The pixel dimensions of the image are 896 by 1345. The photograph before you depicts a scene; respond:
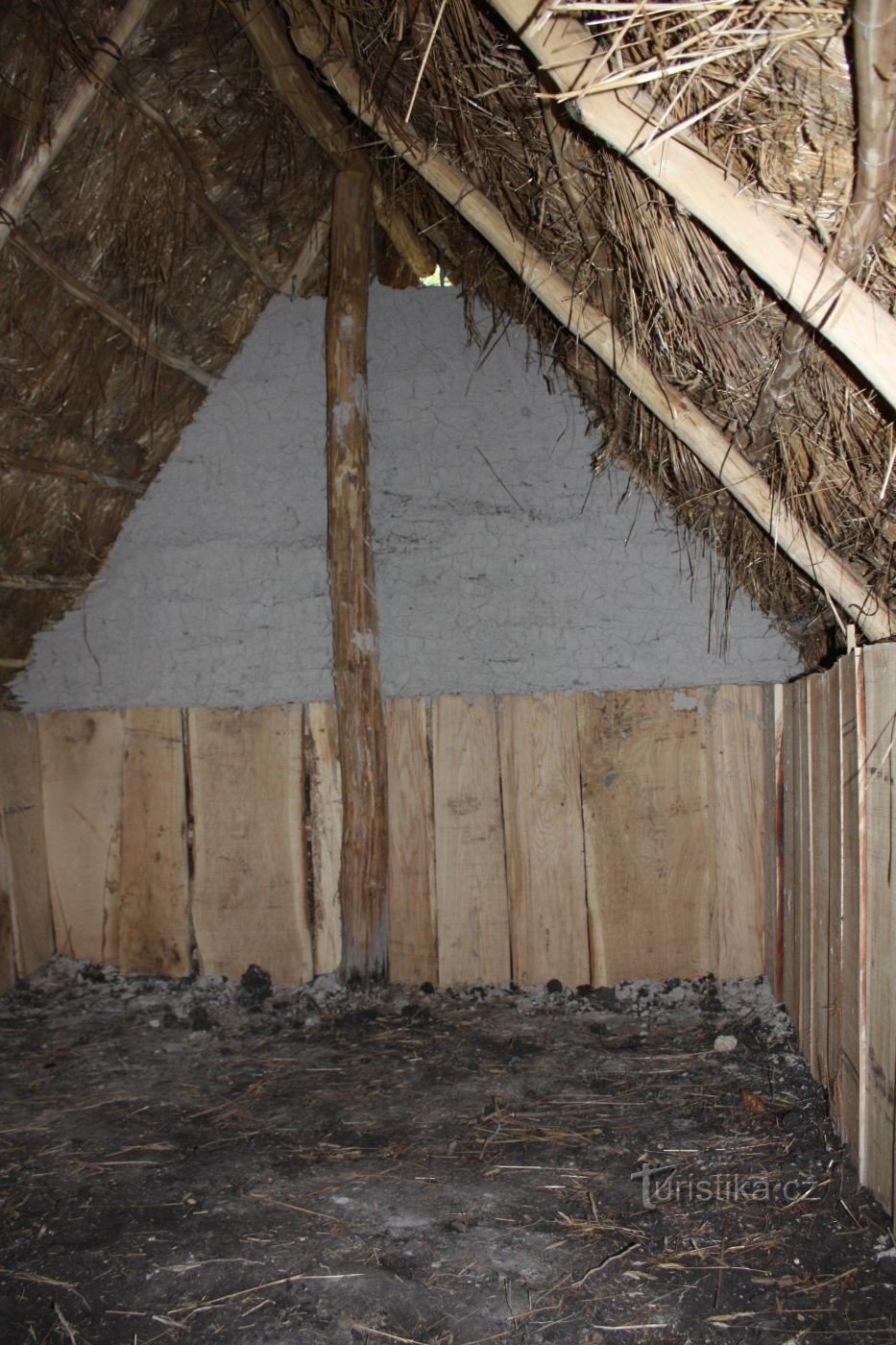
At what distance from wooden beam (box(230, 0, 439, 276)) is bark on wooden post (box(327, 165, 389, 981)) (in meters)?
0.16

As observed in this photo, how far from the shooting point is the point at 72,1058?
3496 mm

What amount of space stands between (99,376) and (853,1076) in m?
3.25

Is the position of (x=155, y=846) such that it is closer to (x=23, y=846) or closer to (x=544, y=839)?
(x=23, y=846)

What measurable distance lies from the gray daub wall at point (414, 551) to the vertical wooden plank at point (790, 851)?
540 millimetres

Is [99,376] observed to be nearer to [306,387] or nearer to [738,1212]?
[306,387]

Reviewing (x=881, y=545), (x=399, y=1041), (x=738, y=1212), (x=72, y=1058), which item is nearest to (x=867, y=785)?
(x=881, y=545)

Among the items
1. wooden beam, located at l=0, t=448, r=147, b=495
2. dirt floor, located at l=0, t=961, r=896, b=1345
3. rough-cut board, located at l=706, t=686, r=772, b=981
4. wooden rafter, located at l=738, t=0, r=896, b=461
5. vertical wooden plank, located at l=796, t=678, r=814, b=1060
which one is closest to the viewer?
wooden rafter, located at l=738, t=0, r=896, b=461

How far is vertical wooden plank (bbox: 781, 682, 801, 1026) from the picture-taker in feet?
10.8

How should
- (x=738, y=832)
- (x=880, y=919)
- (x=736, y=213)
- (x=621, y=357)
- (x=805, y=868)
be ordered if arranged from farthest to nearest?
(x=738, y=832)
(x=805, y=868)
(x=621, y=357)
(x=880, y=919)
(x=736, y=213)

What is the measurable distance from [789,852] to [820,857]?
1.95ft

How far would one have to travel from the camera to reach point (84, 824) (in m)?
4.23

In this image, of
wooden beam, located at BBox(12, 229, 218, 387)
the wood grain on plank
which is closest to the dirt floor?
the wood grain on plank

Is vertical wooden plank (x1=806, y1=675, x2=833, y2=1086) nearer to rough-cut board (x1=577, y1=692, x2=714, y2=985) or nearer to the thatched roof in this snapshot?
the thatched roof

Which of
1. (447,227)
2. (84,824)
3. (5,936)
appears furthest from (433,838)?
(447,227)
